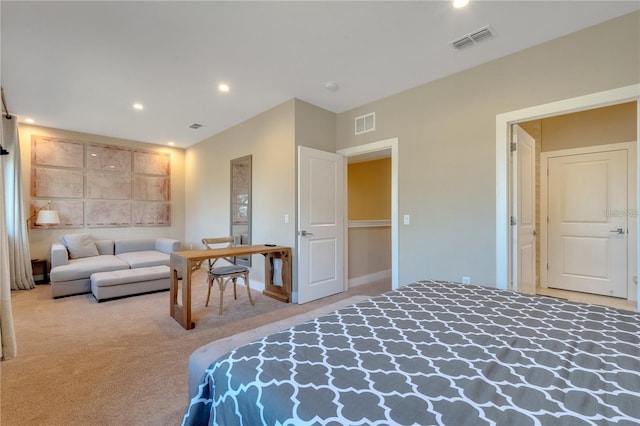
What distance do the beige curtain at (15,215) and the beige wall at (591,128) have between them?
7.56 meters

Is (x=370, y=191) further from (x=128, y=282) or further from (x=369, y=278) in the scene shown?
(x=128, y=282)

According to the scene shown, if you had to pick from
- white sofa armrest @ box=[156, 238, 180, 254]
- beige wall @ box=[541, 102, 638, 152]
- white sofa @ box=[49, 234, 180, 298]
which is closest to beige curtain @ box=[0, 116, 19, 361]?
white sofa @ box=[49, 234, 180, 298]

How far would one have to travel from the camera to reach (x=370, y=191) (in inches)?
223

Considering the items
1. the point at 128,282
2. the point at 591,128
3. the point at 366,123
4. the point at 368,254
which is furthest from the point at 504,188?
the point at 128,282

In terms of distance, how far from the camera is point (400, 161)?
11.4 ft

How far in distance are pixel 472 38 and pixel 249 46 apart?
1.96 meters

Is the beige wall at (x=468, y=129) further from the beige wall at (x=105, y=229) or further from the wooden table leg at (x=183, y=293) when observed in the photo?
the beige wall at (x=105, y=229)

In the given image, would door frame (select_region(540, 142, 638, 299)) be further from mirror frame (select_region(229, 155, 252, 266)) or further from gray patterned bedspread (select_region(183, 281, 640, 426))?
mirror frame (select_region(229, 155, 252, 266))

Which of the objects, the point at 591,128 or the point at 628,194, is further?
the point at 591,128

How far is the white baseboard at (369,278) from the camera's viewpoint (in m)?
4.50

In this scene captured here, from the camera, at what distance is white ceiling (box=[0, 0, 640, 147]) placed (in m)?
2.12

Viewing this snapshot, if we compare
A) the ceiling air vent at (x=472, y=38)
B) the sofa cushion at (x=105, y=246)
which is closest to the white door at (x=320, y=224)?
the ceiling air vent at (x=472, y=38)

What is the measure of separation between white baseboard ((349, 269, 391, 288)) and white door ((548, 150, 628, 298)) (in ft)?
7.69

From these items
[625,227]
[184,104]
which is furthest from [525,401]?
[184,104]
